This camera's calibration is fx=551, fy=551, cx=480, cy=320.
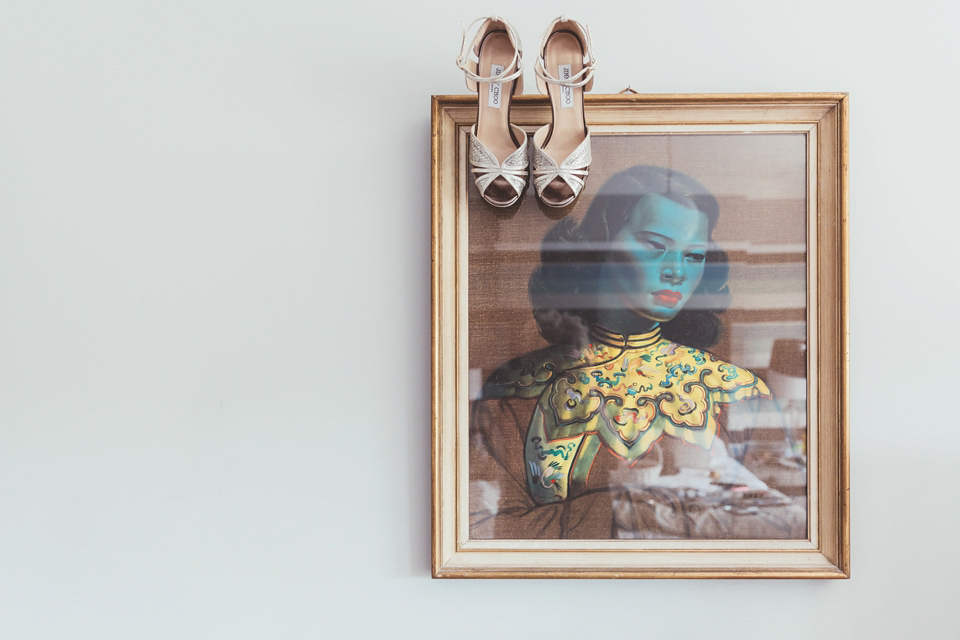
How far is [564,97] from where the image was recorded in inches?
35.4

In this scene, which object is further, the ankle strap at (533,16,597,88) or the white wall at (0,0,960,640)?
the white wall at (0,0,960,640)

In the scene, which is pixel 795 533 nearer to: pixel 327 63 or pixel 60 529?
pixel 327 63

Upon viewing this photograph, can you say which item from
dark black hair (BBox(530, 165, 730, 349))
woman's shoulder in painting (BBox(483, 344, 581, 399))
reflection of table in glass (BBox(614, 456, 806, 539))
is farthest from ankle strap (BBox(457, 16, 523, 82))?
reflection of table in glass (BBox(614, 456, 806, 539))

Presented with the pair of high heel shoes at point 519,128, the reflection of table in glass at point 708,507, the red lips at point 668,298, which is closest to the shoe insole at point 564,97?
the pair of high heel shoes at point 519,128

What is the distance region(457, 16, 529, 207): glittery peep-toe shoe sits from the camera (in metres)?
0.88

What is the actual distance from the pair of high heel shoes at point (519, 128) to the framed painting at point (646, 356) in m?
0.05

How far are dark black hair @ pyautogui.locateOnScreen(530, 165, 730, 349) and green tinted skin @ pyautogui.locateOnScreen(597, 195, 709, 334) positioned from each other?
12mm

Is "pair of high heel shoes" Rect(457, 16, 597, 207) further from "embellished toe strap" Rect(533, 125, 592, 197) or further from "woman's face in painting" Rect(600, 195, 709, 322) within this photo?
"woman's face in painting" Rect(600, 195, 709, 322)

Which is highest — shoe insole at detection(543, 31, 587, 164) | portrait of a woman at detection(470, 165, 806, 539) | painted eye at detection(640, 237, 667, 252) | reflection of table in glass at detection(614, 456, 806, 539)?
shoe insole at detection(543, 31, 587, 164)

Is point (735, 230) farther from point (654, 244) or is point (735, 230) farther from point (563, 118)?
point (563, 118)

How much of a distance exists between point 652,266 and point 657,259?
0.05 feet

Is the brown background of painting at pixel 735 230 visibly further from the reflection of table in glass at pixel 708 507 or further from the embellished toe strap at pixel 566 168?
the reflection of table in glass at pixel 708 507

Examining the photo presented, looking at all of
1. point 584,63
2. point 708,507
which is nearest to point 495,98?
point 584,63

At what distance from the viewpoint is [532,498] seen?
958 mm
